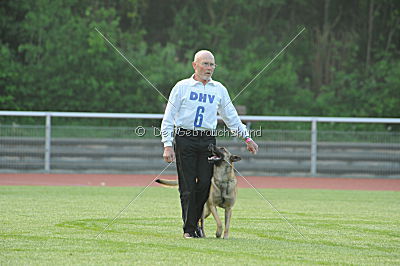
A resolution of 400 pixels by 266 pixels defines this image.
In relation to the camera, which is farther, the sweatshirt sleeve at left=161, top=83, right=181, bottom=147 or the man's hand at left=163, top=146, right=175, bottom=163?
the sweatshirt sleeve at left=161, top=83, right=181, bottom=147

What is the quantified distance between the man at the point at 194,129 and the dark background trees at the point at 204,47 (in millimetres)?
18419

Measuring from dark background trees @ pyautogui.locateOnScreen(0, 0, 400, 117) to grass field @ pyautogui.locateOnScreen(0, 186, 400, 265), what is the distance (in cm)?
1227

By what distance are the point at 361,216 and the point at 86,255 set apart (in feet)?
18.9

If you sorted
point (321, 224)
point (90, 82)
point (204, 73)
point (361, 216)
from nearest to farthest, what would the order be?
point (204, 73), point (321, 224), point (361, 216), point (90, 82)

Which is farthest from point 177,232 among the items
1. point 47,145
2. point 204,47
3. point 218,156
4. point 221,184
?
point 204,47

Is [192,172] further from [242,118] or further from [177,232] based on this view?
[242,118]

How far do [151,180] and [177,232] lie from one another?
11.1 m

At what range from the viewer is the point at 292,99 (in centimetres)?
2836

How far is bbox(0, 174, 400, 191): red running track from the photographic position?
1884cm

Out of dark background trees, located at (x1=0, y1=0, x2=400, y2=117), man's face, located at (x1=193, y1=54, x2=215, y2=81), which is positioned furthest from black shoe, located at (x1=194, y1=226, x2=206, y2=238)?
dark background trees, located at (x1=0, y1=0, x2=400, y2=117)

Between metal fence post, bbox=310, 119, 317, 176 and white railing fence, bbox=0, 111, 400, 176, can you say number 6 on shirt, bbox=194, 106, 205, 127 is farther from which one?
metal fence post, bbox=310, 119, 317, 176

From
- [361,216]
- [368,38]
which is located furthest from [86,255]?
[368,38]

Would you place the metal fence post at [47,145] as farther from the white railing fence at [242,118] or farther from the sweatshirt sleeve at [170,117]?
the sweatshirt sleeve at [170,117]

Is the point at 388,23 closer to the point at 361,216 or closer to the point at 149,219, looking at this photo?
the point at 361,216
